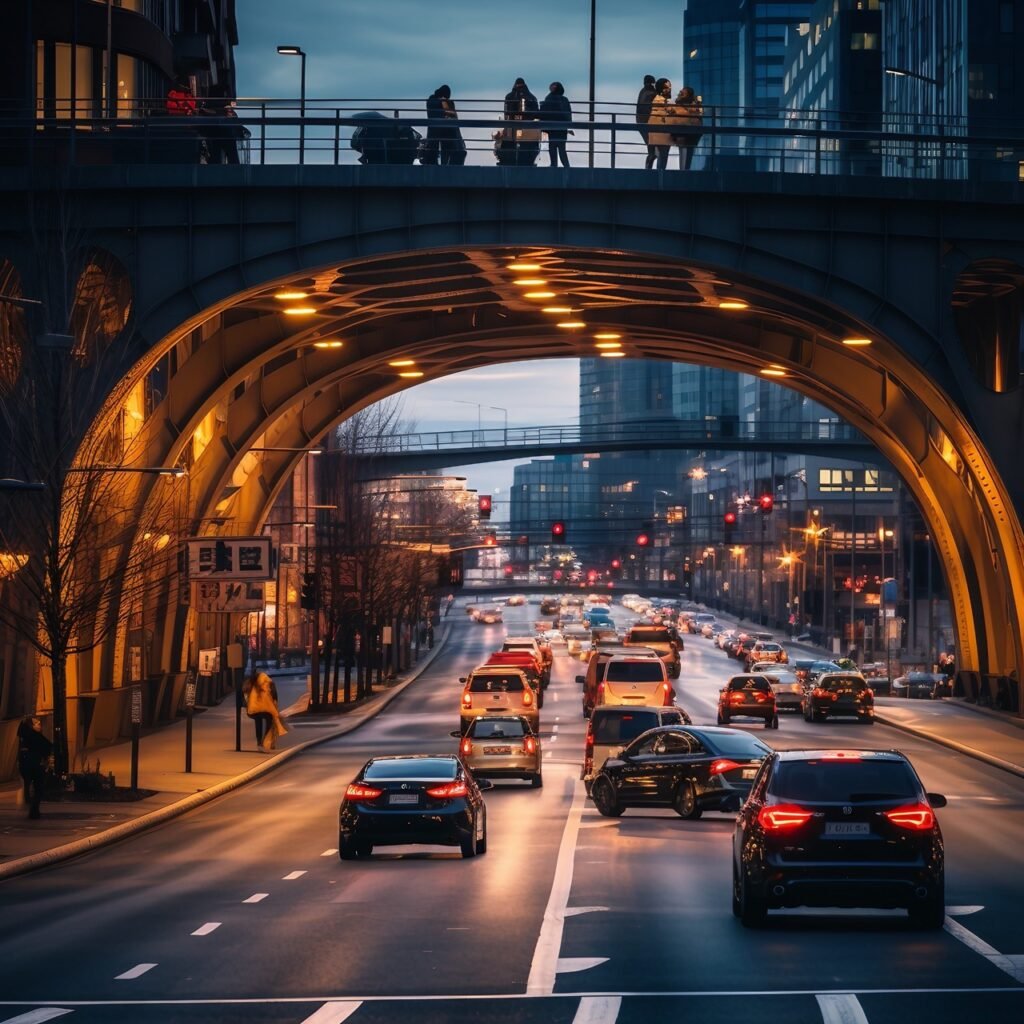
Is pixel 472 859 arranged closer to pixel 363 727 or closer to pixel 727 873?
pixel 727 873

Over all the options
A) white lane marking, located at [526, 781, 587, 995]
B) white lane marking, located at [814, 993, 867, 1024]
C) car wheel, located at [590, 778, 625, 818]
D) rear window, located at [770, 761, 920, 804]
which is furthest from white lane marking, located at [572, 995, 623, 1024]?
car wheel, located at [590, 778, 625, 818]

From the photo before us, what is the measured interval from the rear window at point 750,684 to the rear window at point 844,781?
1579 inches

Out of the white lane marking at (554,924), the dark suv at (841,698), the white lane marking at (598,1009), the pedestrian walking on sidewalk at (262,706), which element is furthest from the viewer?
the dark suv at (841,698)

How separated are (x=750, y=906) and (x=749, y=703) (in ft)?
130

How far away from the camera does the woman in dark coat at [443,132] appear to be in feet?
140

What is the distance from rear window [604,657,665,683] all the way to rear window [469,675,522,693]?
3.86 m

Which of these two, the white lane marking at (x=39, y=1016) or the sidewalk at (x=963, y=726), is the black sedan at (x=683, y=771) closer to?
the sidewalk at (x=963, y=726)

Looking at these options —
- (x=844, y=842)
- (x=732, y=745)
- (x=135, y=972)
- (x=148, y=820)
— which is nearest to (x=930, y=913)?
(x=844, y=842)

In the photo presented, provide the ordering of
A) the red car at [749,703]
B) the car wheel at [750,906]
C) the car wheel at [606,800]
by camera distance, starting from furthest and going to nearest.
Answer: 1. the red car at [749,703]
2. the car wheel at [606,800]
3. the car wheel at [750,906]

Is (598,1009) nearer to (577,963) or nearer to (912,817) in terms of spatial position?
(577,963)

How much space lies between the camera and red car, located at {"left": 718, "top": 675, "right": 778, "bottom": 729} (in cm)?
5662

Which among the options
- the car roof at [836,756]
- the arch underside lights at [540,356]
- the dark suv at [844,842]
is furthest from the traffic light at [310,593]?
the dark suv at [844,842]

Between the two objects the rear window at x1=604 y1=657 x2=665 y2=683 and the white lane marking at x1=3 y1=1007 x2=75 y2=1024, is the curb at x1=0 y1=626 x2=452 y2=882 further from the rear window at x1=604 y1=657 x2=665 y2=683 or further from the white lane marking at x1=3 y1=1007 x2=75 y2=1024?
the white lane marking at x1=3 y1=1007 x2=75 y2=1024

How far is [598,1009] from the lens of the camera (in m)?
13.0
